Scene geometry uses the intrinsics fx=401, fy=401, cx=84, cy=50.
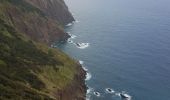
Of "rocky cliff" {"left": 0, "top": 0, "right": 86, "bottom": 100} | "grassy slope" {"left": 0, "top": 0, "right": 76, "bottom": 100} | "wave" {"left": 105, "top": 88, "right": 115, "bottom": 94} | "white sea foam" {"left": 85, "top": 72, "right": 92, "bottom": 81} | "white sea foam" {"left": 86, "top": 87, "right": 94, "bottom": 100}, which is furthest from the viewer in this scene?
"white sea foam" {"left": 85, "top": 72, "right": 92, "bottom": 81}

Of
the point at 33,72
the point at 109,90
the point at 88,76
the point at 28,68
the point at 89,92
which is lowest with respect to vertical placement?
the point at 33,72

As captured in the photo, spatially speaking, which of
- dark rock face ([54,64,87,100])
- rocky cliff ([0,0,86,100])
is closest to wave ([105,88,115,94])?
dark rock face ([54,64,87,100])

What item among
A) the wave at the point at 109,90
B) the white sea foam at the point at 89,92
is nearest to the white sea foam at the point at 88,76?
the white sea foam at the point at 89,92

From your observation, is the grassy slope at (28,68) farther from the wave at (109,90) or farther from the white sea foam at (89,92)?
the wave at (109,90)

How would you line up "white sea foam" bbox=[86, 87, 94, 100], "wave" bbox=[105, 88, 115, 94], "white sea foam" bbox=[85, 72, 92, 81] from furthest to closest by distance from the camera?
"white sea foam" bbox=[85, 72, 92, 81] → "wave" bbox=[105, 88, 115, 94] → "white sea foam" bbox=[86, 87, 94, 100]

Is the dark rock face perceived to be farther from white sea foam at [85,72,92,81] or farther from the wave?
the wave

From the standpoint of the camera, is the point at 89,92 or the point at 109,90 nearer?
the point at 89,92

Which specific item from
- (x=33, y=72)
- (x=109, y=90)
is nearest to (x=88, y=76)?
(x=109, y=90)

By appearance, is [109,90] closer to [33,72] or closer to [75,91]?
[75,91]
